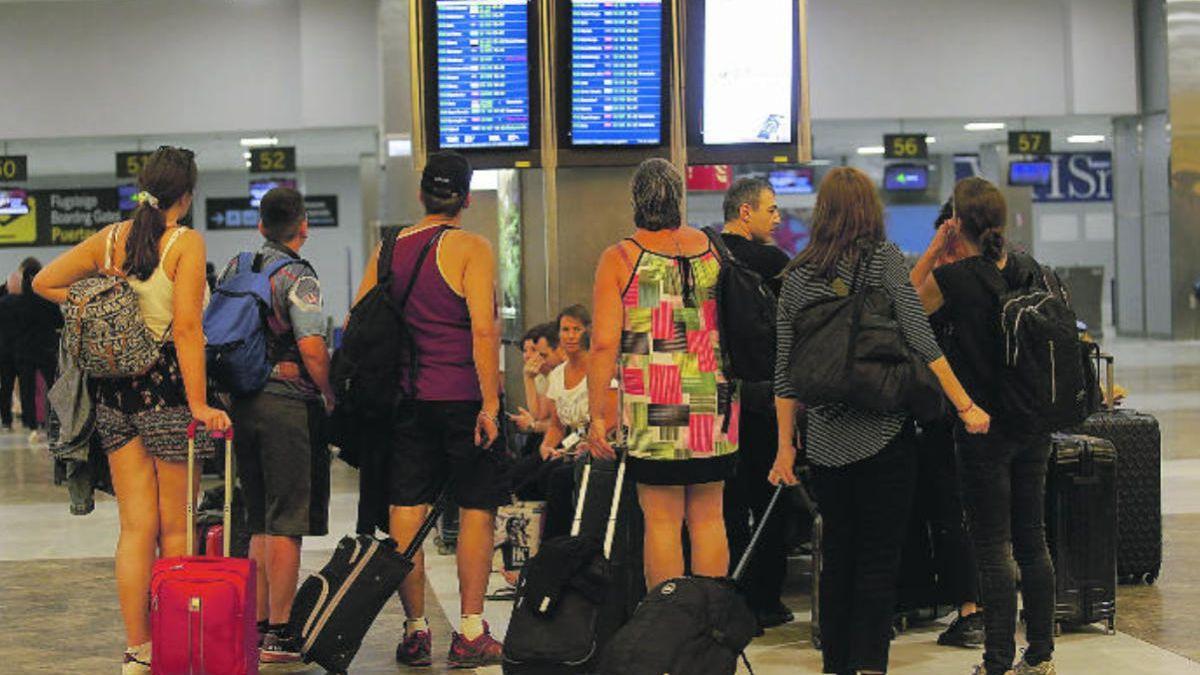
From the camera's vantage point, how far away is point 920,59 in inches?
957

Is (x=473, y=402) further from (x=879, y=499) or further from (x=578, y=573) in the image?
(x=879, y=499)

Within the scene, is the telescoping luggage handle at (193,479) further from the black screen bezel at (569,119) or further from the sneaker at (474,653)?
the black screen bezel at (569,119)

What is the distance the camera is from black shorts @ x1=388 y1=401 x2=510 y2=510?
6148 mm

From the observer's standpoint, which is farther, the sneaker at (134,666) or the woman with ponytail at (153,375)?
the sneaker at (134,666)

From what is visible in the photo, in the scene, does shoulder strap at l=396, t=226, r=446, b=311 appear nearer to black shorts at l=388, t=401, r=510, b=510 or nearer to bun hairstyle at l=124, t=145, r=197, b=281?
black shorts at l=388, t=401, r=510, b=510

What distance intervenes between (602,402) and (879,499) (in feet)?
3.55

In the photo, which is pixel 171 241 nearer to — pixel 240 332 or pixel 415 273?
pixel 240 332

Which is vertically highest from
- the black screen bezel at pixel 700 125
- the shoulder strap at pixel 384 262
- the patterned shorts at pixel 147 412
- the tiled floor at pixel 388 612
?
the black screen bezel at pixel 700 125

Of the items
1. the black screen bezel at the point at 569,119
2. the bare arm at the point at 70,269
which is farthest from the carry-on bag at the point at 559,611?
the black screen bezel at the point at 569,119

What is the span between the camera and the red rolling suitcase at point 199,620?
5527 millimetres

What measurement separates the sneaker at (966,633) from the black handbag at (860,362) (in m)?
1.52

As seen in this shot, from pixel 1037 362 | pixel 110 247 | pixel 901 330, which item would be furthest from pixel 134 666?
pixel 1037 362

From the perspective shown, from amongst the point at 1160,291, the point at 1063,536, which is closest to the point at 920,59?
the point at 1160,291

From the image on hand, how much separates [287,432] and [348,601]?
65cm
